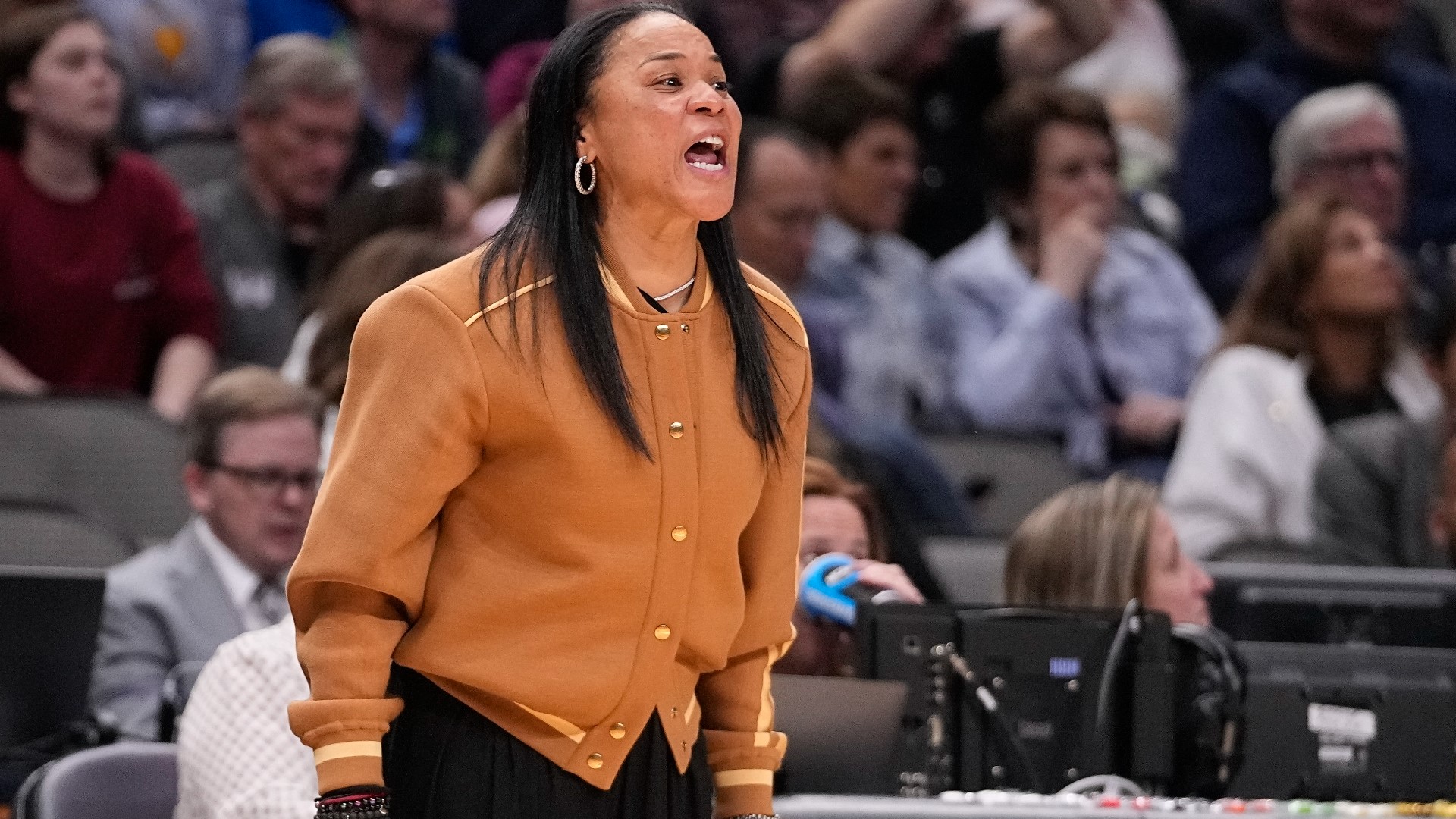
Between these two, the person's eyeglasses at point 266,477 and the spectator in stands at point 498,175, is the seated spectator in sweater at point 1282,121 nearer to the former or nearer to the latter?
the spectator in stands at point 498,175

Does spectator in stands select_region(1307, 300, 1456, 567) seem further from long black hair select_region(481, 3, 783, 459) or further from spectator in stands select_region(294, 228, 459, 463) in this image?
long black hair select_region(481, 3, 783, 459)

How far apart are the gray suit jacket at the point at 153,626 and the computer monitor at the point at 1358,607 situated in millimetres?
1972

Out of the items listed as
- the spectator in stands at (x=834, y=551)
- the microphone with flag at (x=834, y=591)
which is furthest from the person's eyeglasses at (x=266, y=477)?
the microphone with flag at (x=834, y=591)

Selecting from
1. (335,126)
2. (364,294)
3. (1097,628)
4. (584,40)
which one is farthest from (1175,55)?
(584,40)

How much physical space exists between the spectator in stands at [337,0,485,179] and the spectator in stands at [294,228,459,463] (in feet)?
5.61

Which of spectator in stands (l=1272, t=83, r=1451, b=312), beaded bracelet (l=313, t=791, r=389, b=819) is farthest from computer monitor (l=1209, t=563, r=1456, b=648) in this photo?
spectator in stands (l=1272, t=83, r=1451, b=312)

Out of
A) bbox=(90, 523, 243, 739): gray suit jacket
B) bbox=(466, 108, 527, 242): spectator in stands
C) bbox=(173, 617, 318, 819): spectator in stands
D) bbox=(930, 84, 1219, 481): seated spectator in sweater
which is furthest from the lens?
bbox=(930, 84, 1219, 481): seated spectator in sweater

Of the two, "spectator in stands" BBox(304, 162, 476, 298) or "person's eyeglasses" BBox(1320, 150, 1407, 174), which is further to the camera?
"person's eyeglasses" BBox(1320, 150, 1407, 174)

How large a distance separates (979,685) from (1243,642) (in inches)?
26.1

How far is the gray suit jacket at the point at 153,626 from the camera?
424 centimetres

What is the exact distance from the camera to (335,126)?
6012mm

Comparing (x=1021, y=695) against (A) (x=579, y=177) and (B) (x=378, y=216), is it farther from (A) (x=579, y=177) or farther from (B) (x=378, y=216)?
(B) (x=378, y=216)

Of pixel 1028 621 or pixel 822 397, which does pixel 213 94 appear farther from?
pixel 1028 621

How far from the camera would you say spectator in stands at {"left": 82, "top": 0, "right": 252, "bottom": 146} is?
21.7ft
